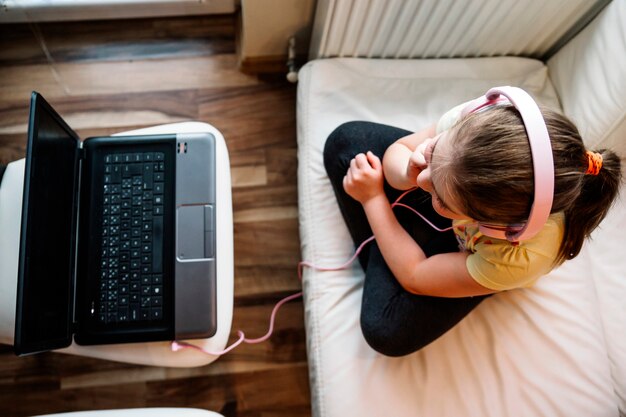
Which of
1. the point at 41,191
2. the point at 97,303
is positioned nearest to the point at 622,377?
the point at 97,303

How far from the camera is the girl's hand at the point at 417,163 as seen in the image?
31.9 inches

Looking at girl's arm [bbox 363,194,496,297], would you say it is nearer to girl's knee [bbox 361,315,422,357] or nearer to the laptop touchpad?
girl's knee [bbox 361,315,422,357]

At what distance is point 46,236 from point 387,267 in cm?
63

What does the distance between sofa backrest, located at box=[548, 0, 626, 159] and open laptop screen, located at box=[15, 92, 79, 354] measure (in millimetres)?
1052

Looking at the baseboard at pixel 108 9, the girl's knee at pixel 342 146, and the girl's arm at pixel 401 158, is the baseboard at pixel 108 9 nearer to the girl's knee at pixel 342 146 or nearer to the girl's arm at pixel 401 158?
the girl's knee at pixel 342 146

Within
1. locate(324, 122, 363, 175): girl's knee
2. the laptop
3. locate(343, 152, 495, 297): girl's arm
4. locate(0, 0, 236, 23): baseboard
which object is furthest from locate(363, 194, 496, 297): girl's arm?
locate(0, 0, 236, 23): baseboard

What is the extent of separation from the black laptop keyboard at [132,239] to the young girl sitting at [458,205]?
390mm

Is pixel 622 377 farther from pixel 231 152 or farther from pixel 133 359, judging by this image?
pixel 231 152

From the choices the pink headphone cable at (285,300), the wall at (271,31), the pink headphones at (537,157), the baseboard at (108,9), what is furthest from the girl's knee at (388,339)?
the baseboard at (108,9)

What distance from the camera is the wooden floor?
121cm

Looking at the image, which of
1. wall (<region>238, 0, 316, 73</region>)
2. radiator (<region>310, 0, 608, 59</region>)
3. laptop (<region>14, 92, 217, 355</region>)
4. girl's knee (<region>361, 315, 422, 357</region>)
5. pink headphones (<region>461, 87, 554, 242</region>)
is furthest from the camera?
wall (<region>238, 0, 316, 73</region>)

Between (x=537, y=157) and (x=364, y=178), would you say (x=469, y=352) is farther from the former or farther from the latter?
(x=537, y=157)

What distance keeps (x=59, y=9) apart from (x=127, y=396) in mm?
1110

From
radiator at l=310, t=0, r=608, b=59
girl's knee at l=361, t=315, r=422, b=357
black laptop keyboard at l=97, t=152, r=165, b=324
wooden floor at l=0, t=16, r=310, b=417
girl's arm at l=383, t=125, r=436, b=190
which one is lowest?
wooden floor at l=0, t=16, r=310, b=417
